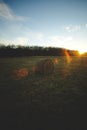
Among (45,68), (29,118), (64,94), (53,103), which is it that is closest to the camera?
(29,118)

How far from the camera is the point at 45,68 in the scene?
15047mm

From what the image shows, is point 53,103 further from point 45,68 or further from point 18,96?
point 45,68

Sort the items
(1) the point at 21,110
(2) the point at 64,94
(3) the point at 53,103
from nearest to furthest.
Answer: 1. (1) the point at 21,110
2. (3) the point at 53,103
3. (2) the point at 64,94

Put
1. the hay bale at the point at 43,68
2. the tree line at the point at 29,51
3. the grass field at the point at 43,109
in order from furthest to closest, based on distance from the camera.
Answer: the tree line at the point at 29,51
the hay bale at the point at 43,68
the grass field at the point at 43,109

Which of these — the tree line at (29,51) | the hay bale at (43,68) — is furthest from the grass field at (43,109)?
the tree line at (29,51)

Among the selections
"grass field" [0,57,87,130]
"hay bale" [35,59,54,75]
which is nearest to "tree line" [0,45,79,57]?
"hay bale" [35,59,54,75]

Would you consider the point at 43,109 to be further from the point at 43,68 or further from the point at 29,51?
the point at 29,51

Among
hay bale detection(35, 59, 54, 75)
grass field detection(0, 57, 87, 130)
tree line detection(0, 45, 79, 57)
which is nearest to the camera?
grass field detection(0, 57, 87, 130)

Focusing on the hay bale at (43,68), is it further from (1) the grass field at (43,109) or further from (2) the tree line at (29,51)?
(2) the tree line at (29,51)

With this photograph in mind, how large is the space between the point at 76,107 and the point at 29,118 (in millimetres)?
2104

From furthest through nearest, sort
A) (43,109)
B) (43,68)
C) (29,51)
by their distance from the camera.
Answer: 1. (29,51)
2. (43,68)
3. (43,109)

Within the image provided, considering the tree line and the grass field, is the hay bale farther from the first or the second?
the tree line

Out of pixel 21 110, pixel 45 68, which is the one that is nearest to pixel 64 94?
pixel 21 110

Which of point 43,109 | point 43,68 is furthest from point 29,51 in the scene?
point 43,109
